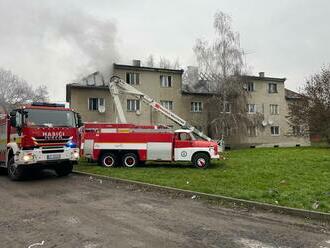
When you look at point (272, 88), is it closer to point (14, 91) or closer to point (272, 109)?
point (272, 109)

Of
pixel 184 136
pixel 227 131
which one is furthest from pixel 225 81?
pixel 184 136

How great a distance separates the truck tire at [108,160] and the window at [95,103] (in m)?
16.7

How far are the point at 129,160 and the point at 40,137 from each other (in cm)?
613

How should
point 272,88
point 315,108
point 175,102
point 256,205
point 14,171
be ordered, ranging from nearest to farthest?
1. point 256,205
2. point 14,171
3. point 315,108
4. point 175,102
5. point 272,88

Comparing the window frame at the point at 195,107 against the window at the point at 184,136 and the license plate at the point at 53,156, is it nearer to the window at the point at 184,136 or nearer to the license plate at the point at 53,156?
the window at the point at 184,136

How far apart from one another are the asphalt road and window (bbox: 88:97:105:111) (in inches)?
980

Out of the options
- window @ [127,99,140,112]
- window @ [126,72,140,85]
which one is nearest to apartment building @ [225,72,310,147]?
window @ [127,99,140,112]

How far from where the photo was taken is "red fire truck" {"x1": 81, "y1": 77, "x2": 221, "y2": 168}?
63.4ft

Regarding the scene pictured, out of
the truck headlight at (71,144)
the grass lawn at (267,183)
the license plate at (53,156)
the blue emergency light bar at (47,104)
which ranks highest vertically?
the blue emergency light bar at (47,104)

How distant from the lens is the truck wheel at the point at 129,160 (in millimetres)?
19844

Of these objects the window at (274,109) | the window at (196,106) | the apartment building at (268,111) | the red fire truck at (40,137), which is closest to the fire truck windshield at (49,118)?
the red fire truck at (40,137)

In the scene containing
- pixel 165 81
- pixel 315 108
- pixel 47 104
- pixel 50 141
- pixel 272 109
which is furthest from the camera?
pixel 272 109

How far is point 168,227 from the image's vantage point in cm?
771

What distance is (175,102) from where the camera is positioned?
130 ft
